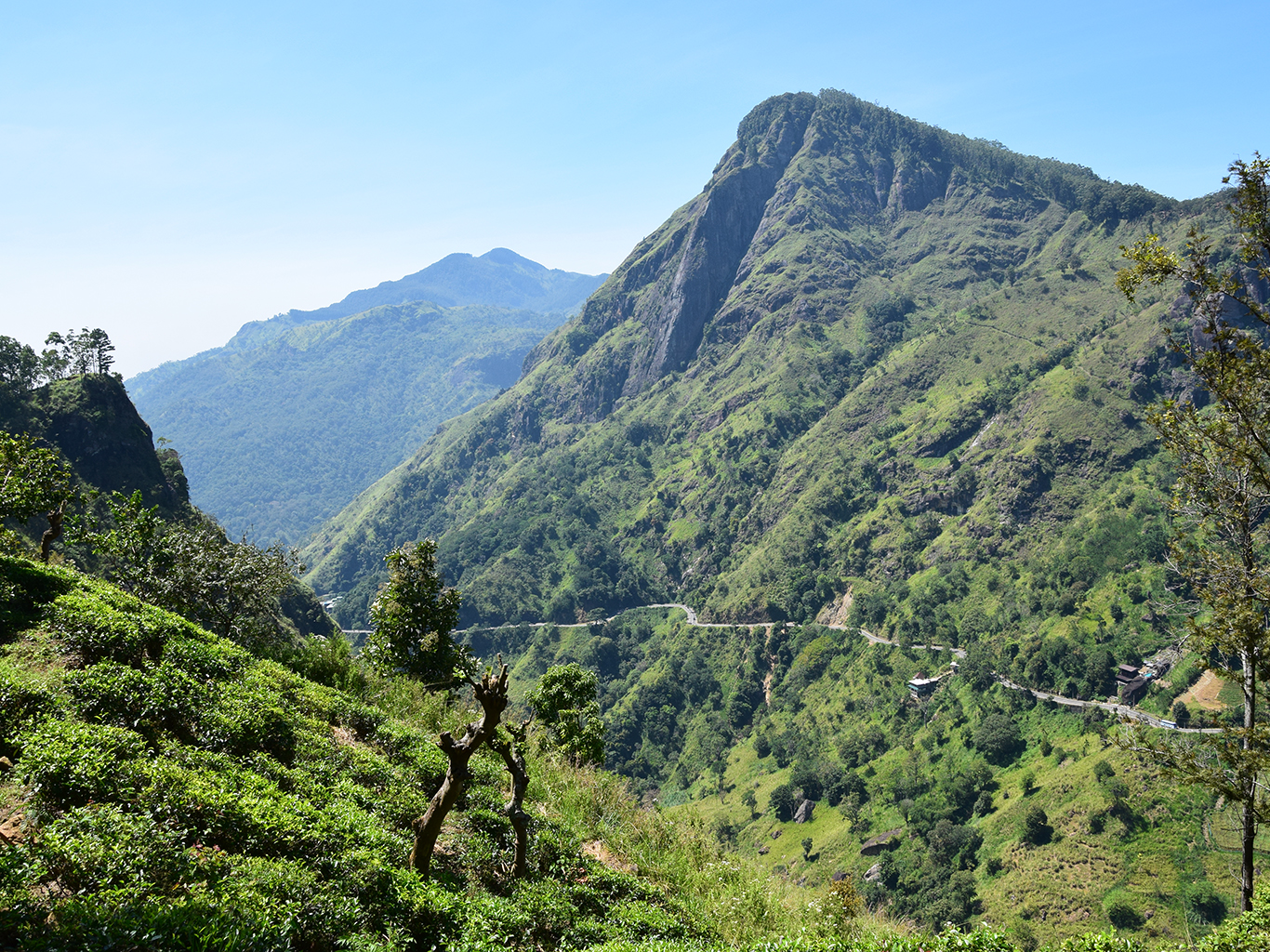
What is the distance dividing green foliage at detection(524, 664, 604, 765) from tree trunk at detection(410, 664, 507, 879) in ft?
68.3

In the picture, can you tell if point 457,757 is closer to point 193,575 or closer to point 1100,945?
point 1100,945

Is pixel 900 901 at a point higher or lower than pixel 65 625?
lower

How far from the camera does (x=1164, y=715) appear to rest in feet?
291

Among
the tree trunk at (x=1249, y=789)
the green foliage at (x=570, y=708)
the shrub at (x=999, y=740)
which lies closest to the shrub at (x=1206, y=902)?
the shrub at (x=999, y=740)

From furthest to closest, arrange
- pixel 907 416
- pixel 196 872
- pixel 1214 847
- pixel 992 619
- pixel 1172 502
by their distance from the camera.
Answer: pixel 907 416 < pixel 992 619 < pixel 1214 847 < pixel 1172 502 < pixel 196 872

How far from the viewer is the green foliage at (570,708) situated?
102ft

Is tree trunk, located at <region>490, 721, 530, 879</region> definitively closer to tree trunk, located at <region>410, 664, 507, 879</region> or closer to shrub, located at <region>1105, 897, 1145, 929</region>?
tree trunk, located at <region>410, 664, 507, 879</region>

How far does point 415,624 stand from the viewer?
29.5 meters

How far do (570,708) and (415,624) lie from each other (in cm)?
978

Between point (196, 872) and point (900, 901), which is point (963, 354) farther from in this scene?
point (196, 872)

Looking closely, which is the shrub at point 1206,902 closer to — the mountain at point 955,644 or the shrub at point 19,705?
the mountain at point 955,644

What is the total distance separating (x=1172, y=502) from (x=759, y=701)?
132139mm

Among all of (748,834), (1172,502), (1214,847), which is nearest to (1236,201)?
(1172,502)

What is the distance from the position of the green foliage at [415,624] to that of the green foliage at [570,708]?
→ 6046 millimetres
